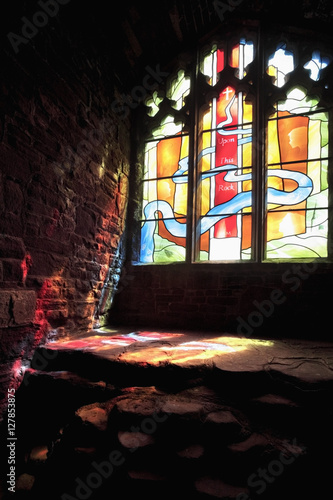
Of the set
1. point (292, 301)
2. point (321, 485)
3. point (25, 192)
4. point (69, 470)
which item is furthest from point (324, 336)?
point (25, 192)

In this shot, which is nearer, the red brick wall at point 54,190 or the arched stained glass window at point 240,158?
the red brick wall at point 54,190

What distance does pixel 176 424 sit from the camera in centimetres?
177

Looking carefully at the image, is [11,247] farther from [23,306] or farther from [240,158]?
[240,158]

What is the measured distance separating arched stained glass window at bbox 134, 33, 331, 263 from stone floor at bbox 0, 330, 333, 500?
1842 millimetres

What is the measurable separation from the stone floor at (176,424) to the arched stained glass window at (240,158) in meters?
1.84

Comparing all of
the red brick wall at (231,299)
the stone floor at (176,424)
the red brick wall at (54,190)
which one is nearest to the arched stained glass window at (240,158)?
the red brick wall at (231,299)

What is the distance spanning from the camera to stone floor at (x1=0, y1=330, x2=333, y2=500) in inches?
61.8

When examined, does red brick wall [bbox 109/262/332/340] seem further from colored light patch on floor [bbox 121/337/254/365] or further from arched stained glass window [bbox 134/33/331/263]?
colored light patch on floor [bbox 121/337/254/365]

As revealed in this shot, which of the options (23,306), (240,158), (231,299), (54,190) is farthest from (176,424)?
(240,158)

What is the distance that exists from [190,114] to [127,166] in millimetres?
1370

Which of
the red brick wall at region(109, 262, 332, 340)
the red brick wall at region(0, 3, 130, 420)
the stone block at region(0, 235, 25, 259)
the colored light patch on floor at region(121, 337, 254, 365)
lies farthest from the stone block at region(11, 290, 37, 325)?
the red brick wall at region(109, 262, 332, 340)

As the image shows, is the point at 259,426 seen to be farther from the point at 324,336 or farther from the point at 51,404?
the point at 324,336

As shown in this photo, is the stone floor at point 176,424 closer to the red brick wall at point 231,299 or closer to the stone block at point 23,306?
the stone block at point 23,306

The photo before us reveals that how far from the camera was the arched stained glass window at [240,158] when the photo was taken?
4047 mm
